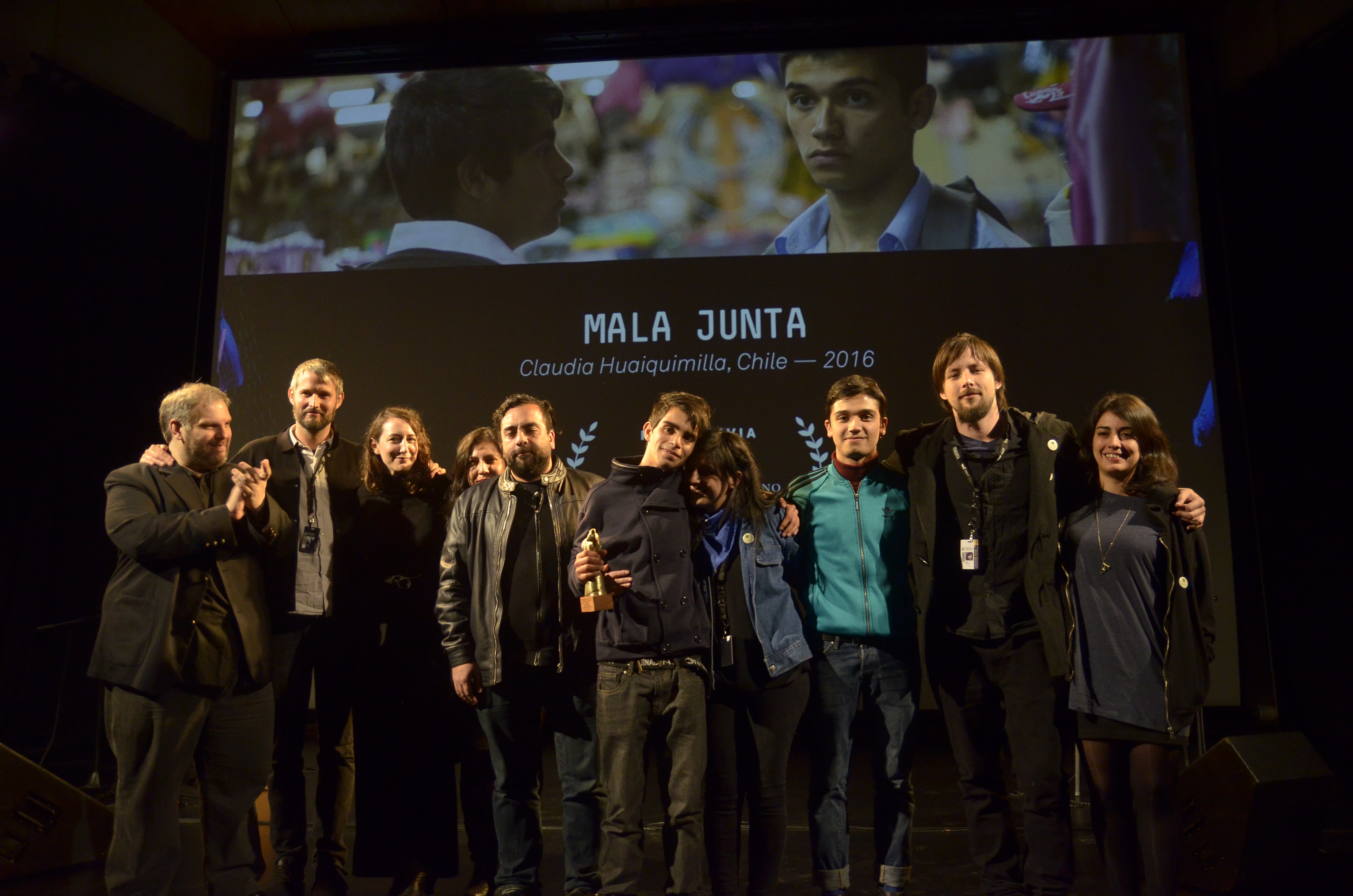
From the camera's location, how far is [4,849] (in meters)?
3.01

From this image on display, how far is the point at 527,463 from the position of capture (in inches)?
114

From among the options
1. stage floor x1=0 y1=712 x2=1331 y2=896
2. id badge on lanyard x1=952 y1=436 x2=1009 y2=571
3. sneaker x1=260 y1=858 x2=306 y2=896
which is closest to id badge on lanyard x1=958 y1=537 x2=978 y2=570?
id badge on lanyard x1=952 y1=436 x2=1009 y2=571

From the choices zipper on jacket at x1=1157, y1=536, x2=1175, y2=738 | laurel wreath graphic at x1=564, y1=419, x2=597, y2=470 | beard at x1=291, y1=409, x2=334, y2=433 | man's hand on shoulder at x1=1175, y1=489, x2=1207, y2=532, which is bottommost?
zipper on jacket at x1=1157, y1=536, x2=1175, y2=738

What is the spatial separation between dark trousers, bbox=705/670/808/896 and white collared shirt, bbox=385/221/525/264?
2.78 meters

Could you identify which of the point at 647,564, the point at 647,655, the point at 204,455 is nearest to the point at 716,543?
the point at 647,564

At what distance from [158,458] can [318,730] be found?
1.03 meters

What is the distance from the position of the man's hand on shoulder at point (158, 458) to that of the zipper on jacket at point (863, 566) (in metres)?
2.09

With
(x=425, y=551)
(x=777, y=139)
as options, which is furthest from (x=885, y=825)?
(x=777, y=139)

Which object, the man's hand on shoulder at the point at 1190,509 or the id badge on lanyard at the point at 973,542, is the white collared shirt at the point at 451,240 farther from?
the man's hand on shoulder at the point at 1190,509

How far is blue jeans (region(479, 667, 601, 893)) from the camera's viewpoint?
2.72 metres

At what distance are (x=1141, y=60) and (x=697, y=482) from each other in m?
3.42

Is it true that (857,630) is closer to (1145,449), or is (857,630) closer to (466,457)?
(1145,449)

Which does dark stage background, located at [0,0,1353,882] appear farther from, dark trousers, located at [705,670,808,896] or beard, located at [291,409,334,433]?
dark trousers, located at [705,670,808,896]

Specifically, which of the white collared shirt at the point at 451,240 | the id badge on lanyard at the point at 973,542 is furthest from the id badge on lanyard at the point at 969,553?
the white collared shirt at the point at 451,240
